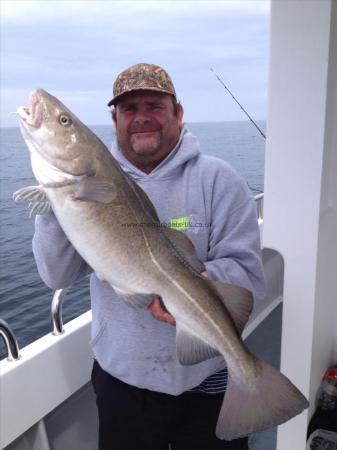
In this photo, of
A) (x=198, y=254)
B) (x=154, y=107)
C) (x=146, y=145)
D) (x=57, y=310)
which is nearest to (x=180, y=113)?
(x=154, y=107)

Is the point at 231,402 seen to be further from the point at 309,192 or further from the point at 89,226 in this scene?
the point at 309,192

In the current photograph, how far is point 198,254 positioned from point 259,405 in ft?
2.43

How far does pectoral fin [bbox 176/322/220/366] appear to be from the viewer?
1.72m

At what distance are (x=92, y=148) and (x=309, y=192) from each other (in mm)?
1400

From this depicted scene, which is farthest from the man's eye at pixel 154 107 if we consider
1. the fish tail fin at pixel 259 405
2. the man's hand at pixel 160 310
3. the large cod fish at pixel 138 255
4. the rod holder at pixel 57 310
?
the fish tail fin at pixel 259 405

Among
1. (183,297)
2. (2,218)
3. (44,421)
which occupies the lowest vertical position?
(2,218)

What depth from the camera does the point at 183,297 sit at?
1.69 meters

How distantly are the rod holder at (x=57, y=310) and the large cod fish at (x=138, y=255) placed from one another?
892mm

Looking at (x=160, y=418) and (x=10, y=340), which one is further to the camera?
(x=10, y=340)

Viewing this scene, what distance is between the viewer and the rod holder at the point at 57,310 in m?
2.46

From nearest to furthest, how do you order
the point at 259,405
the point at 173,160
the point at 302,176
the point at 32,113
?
the point at 32,113 < the point at 259,405 < the point at 173,160 < the point at 302,176

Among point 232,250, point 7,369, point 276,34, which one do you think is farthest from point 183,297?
point 276,34

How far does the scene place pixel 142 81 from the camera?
1995mm

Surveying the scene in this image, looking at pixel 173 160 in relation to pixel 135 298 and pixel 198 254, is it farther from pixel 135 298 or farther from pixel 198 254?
pixel 135 298
